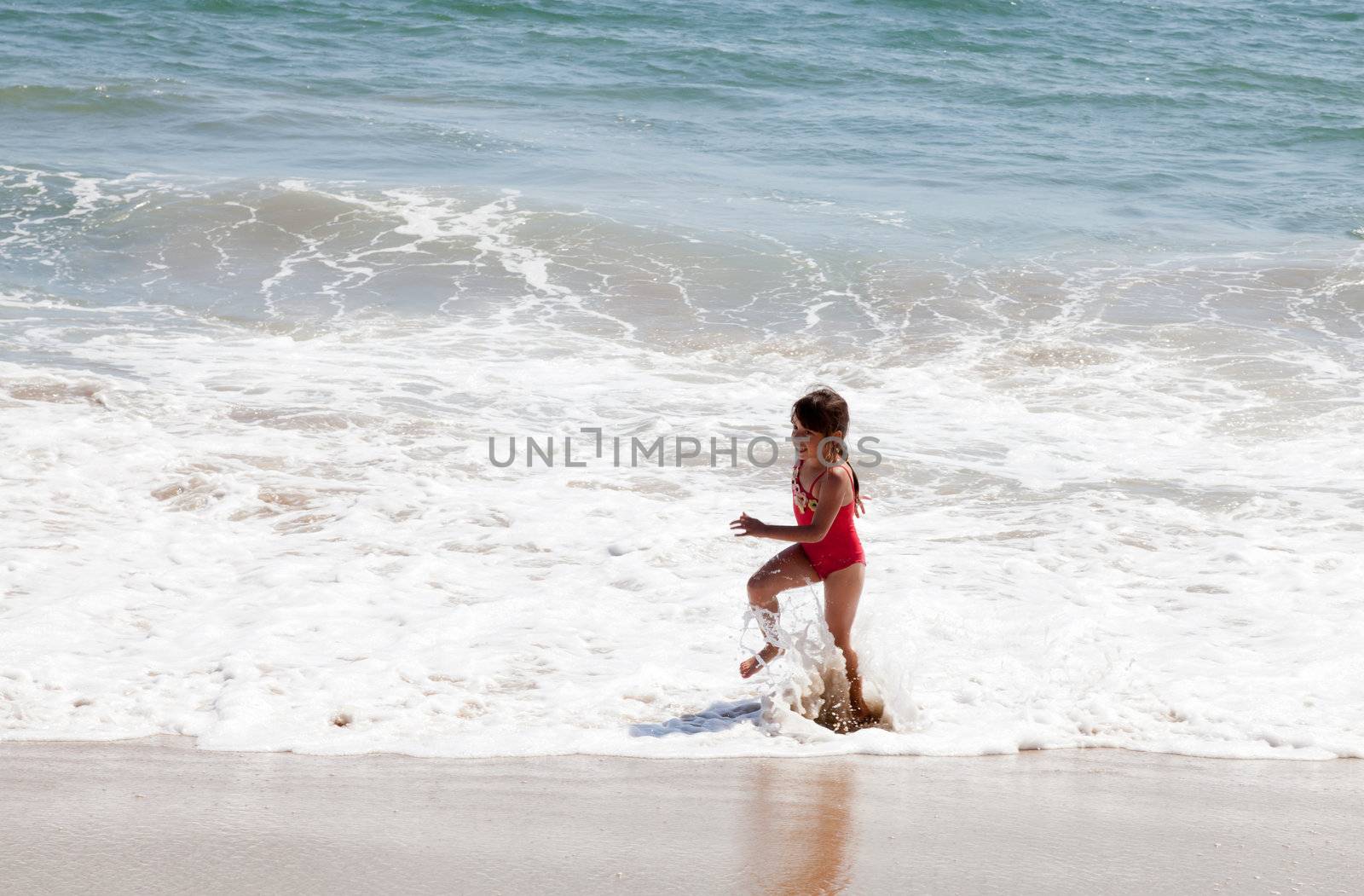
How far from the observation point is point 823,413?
165 inches

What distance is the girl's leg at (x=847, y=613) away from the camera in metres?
4.47

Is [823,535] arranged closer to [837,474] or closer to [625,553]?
[837,474]

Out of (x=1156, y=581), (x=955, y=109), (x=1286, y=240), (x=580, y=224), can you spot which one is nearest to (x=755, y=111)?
(x=955, y=109)

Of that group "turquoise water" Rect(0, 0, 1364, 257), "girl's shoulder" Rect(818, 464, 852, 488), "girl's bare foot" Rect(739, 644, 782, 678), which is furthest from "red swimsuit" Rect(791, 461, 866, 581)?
"turquoise water" Rect(0, 0, 1364, 257)

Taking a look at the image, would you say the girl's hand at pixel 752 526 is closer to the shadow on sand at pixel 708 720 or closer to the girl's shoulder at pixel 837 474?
the girl's shoulder at pixel 837 474

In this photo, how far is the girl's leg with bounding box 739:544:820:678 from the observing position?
448 centimetres

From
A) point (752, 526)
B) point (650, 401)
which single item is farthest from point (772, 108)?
point (752, 526)

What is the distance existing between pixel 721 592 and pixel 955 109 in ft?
56.8

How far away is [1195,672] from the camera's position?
199 inches

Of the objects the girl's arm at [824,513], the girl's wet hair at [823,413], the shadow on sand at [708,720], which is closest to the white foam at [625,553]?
the shadow on sand at [708,720]

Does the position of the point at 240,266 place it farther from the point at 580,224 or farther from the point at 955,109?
the point at 955,109

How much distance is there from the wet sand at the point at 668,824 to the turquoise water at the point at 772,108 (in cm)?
1047

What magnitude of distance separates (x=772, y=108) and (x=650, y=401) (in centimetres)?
1318

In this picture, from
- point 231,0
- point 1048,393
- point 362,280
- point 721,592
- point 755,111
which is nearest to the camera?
point 721,592
